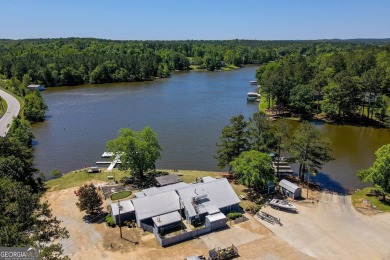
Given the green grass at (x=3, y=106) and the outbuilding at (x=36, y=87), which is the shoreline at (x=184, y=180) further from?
the outbuilding at (x=36, y=87)

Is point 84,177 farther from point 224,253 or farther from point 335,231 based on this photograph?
point 335,231

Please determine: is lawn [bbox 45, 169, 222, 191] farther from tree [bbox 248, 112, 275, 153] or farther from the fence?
the fence

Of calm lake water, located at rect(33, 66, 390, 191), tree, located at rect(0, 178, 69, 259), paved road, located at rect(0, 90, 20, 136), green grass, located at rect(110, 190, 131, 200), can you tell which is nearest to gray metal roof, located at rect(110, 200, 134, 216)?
green grass, located at rect(110, 190, 131, 200)

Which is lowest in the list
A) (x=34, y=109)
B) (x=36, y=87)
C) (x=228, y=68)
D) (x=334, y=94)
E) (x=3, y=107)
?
(x=3, y=107)

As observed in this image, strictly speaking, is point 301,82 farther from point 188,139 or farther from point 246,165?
point 246,165

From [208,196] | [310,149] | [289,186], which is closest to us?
[208,196]

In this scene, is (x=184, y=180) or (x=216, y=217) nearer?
(x=216, y=217)

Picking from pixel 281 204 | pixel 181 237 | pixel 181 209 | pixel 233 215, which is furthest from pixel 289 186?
pixel 181 237
